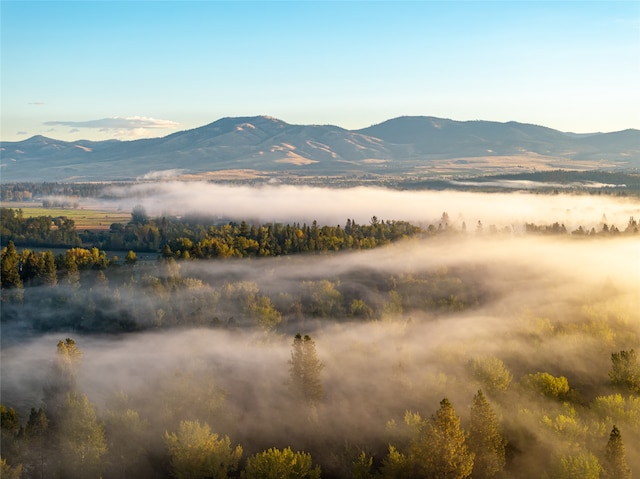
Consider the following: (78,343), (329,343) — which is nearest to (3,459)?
(78,343)

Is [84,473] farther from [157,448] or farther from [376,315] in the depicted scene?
[376,315]

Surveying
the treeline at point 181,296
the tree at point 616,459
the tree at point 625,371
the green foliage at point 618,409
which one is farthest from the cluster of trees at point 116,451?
the treeline at point 181,296

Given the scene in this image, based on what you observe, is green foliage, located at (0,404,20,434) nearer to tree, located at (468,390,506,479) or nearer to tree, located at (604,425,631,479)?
tree, located at (468,390,506,479)

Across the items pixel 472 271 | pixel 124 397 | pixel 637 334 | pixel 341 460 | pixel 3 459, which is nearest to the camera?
pixel 3 459

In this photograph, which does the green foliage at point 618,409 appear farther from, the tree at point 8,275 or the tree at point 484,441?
the tree at point 8,275

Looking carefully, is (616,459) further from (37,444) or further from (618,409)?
(37,444)
